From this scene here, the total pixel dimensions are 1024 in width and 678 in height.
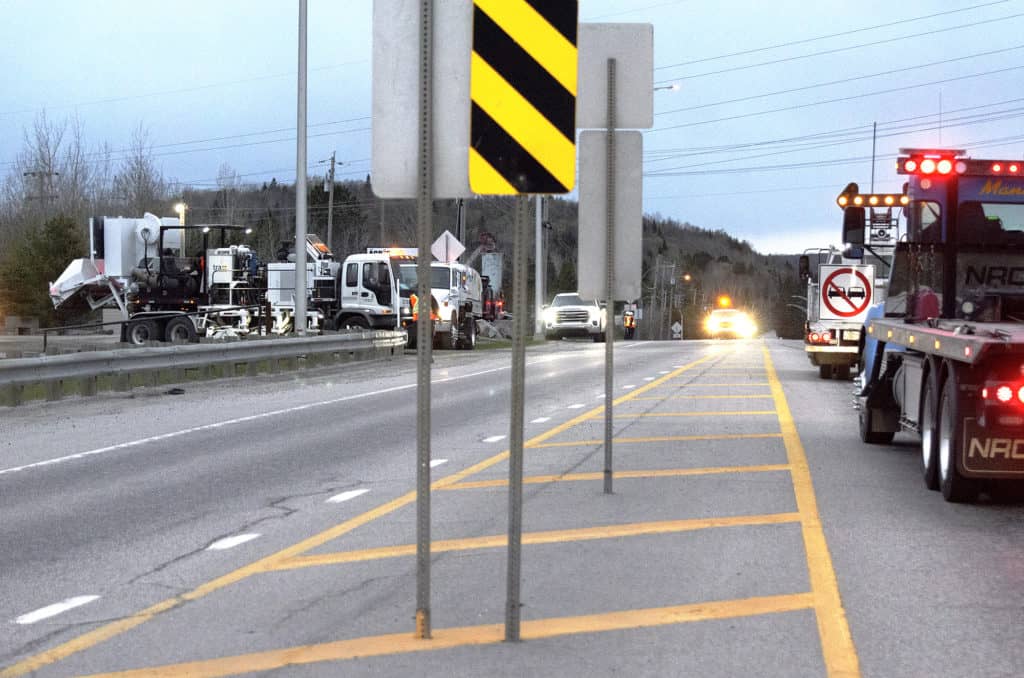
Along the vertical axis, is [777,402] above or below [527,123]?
below

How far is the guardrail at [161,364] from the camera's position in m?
18.3

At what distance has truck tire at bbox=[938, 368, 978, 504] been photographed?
30.2 feet

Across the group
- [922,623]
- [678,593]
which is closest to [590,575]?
[678,593]

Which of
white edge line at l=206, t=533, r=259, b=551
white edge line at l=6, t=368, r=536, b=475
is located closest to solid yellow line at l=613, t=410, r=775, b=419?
white edge line at l=6, t=368, r=536, b=475

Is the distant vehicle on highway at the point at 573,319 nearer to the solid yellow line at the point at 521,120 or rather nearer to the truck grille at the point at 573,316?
the truck grille at the point at 573,316

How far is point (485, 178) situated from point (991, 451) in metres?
4.88

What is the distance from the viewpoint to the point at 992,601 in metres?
6.71

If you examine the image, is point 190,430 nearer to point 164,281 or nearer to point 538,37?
point 538,37

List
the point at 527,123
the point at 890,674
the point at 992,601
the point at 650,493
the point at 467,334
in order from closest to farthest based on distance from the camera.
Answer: the point at 890,674
the point at 527,123
the point at 992,601
the point at 650,493
the point at 467,334

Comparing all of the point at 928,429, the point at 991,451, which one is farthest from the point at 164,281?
the point at 991,451

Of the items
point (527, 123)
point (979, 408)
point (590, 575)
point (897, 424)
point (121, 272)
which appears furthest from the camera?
point (121, 272)

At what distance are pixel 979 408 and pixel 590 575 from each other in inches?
132

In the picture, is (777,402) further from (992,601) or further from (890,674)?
(890,674)

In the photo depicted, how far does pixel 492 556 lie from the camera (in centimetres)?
779
